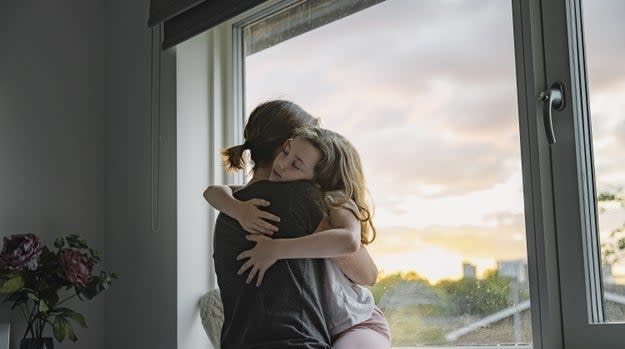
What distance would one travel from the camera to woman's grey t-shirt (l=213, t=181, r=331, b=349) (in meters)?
1.74

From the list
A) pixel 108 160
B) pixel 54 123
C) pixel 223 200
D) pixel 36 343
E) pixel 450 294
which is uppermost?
pixel 54 123

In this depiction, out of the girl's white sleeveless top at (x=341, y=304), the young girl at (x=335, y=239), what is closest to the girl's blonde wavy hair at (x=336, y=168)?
the young girl at (x=335, y=239)

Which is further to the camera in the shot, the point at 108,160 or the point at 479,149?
the point at 108,160

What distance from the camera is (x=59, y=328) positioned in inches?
99.0

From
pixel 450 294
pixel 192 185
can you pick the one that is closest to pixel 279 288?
pixel 450 294

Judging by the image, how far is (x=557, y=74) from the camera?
1886 mm

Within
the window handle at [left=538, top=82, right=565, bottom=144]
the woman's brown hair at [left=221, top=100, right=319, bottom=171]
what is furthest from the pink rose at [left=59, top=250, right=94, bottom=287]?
the window handle at [left=538, top=82, right=565, bottom=144]

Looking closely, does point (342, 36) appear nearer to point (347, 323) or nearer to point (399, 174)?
point (399, 174)

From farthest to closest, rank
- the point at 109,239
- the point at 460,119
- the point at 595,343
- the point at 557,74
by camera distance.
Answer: the point at 109,239 < the point at 460,119 < the point at 557,74 < the point at 595,343

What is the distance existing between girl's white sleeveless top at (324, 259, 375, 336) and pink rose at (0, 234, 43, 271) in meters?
1.00

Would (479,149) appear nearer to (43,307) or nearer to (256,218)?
(256,218)

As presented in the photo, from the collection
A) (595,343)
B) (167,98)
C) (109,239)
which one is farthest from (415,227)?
(109,239)

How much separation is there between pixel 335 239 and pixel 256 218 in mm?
170

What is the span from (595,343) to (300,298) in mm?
580
